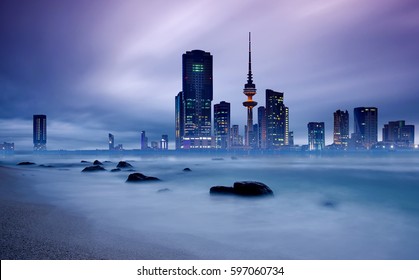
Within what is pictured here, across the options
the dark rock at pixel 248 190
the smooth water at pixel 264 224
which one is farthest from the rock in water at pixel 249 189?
the smooth water at pixel 264 224

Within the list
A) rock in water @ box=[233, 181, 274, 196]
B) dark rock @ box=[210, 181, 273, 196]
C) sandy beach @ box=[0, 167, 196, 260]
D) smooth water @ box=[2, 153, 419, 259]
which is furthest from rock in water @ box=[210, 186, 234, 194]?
sandy beach @ box=[0, 167, 196, 260]

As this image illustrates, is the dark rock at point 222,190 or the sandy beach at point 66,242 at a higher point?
the sandy beach at point 66,242

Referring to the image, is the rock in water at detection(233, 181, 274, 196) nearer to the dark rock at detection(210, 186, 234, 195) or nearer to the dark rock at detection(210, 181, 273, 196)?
the dark rock at detection(210, 181, 273, 196)

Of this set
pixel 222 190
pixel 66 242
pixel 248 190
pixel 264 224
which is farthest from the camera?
pixel 222 190

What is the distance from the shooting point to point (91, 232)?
21.5 ft

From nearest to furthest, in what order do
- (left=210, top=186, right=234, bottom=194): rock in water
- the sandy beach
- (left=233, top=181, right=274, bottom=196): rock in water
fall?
the sandy beach, (left=233, top=181, right=274, bottom=196): rock in water, (left=210, top=186, right=234, bottom=194): rock in water

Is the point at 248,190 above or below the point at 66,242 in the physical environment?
below

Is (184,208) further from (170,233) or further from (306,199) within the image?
(306,199)

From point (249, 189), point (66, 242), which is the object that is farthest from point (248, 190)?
point (66, 242)

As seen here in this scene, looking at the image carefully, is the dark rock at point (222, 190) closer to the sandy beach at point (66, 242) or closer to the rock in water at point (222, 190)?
the rock in water at point (222, 190)

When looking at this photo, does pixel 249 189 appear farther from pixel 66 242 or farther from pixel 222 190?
pixel 66 242

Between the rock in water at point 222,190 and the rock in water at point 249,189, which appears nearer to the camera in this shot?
the rock in water at point 249,189

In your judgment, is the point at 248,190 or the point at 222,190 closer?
the point at 248,190
